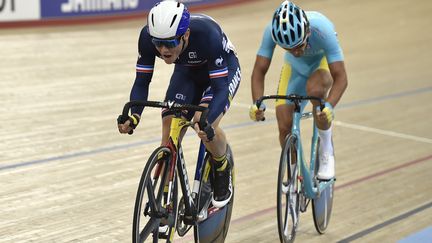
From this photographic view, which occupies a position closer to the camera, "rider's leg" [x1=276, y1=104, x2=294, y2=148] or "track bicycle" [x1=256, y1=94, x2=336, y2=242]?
"track bicycle" [x1=256, y1=94, x2=336, y2=242]

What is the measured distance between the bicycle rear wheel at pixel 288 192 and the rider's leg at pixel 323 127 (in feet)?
0.88

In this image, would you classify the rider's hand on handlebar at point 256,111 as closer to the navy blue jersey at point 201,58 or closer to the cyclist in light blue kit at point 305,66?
the cyclist in light blue kit at point 305,66

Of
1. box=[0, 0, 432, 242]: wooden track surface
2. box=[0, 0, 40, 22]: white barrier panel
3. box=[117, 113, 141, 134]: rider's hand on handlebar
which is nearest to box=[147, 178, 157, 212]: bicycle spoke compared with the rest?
box=[117, 113, 141, 134]: rider's hand on handlebar

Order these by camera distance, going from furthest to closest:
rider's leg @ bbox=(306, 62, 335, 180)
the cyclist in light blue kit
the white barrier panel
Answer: the white barrier panel
rider's leg @ bbox=(306, 62, 335, 180)
the cyclist in light blue kit

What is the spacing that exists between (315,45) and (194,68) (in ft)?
2.30

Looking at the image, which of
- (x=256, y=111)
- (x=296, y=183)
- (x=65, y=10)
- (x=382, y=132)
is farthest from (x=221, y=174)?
(x=65, y=10)

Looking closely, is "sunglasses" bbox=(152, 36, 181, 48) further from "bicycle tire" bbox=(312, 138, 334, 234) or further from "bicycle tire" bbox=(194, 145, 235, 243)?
"bicycle tire" bbox=(312, 138, 334, 234)

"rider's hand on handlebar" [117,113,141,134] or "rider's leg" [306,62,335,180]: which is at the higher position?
"rider's hand on handlebar" [117,113,141,134]

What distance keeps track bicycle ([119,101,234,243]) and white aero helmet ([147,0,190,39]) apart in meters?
0.25

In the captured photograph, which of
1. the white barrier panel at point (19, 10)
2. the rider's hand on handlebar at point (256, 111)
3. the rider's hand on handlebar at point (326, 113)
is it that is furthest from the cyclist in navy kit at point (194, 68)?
the white barrier panel at point (19, 10)

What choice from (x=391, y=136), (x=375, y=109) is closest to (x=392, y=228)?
(x=391, y=136)

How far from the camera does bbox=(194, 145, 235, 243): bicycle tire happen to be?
3062mm

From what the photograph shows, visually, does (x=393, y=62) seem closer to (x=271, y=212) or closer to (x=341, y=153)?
(x=341, y=153)

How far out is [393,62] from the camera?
8.97m
